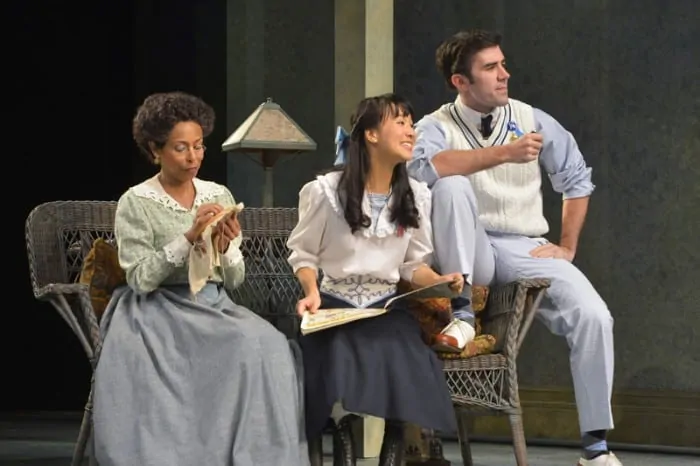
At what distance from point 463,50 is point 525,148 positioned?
53 centimetres

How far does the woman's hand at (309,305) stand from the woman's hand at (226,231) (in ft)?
0.90

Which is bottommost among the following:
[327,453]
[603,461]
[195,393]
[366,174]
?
[327,453]

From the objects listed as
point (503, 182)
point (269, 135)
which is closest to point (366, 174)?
point (503, 182)

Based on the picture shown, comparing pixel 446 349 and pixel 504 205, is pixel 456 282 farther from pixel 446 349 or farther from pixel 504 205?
pixel 504 205

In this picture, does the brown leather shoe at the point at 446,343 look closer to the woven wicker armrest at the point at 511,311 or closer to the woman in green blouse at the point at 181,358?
the woven wicker armrest at the point at 511,311

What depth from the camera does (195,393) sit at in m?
4.11

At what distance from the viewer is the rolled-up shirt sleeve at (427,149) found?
4.62 metres

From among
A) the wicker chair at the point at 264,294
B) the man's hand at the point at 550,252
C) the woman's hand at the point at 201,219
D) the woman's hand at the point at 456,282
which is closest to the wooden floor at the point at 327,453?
the wicker chair at the point at 264,294

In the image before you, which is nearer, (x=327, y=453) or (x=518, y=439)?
(x=518, y=439)

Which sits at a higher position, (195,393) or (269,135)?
(269,135)

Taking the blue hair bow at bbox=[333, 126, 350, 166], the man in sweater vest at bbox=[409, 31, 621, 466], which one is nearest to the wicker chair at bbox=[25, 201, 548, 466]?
the man in sweater vest at bbox=[409, 31, 621, 466]

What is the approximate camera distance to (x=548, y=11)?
6.53m

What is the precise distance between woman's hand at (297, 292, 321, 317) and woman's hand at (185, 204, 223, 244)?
0.34m

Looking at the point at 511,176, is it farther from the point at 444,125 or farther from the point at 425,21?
the point at 425,21
